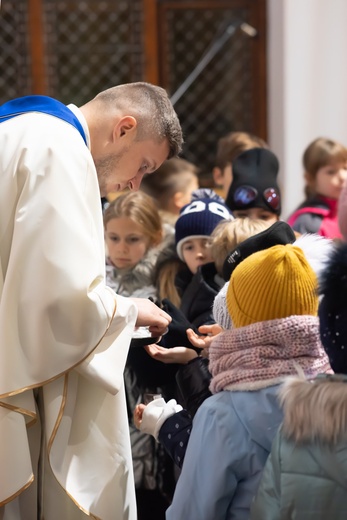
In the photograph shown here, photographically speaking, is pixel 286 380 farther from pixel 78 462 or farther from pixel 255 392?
pixel 78 462

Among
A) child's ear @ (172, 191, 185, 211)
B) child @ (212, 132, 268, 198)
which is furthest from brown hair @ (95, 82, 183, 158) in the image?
child @ (212, 132, 268, 198)

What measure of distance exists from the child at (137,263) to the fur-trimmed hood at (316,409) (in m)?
1.72

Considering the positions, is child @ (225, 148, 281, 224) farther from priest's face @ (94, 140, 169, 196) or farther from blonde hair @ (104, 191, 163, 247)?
priest's face @ (94, 140, 169, 196)

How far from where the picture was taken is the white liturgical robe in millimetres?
2342

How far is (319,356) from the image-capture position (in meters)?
2.24

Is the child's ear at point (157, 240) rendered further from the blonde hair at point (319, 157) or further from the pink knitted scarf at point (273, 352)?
the pink knitted scarf at point (273, 352)

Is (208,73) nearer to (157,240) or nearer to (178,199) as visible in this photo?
(178,199)

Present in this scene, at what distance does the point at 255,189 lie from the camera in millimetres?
4145

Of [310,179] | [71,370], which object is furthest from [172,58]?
[71,370]

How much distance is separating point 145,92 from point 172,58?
453cm

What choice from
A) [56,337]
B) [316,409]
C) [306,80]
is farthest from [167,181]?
[316,409]

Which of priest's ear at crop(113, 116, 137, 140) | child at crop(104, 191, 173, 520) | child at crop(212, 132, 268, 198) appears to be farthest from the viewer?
child at crop(212, 132, 268, 198)

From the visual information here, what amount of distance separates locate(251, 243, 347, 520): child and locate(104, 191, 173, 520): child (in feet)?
5.48

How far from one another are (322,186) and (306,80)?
211 cm
